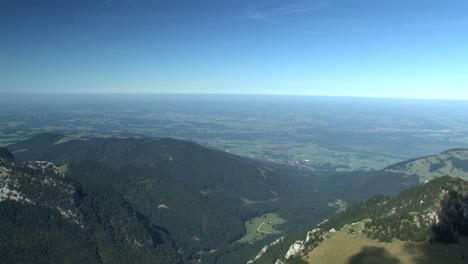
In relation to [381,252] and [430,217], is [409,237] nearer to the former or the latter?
[430,217]

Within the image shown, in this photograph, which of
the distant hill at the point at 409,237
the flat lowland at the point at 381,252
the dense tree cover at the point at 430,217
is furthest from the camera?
the dense tree cover at the point at 430,217

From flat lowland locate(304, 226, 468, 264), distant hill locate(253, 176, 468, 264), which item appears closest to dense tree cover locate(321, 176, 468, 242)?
distant hill locate(253, 176, 468, 264)

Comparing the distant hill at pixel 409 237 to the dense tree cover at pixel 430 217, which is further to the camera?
the dense tree cover at pixel 430 217

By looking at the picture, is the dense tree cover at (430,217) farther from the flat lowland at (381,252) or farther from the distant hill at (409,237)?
the flat lowland at (381,252)

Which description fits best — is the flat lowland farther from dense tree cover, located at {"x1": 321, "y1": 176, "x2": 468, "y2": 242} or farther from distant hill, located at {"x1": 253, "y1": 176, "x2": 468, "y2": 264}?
dense tree cover, located at {"x1": 321, "y1": 176, "x2": 468, "y2": 242}

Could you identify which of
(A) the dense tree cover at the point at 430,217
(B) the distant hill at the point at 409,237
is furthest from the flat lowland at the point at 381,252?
(A) the dense tree cover at the point at 430,217

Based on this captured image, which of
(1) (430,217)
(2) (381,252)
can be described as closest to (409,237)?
(1) (430,217)

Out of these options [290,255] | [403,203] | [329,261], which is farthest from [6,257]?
[403,203]
